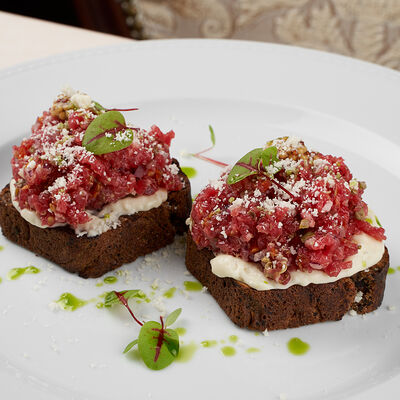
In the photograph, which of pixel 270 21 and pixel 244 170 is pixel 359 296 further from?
pixel 270 21

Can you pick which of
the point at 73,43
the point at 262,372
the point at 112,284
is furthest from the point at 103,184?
the point at 73,43

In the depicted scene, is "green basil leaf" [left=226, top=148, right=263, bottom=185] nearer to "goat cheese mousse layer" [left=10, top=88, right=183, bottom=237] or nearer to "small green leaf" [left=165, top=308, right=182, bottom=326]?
"goat cheese mousse layer" [left=10, top=88, right=183, bottom=237]

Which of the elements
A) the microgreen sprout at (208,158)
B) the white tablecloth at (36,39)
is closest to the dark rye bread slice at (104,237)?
the microgreen sprout at (208,158)

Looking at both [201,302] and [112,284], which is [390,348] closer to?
[201,302]

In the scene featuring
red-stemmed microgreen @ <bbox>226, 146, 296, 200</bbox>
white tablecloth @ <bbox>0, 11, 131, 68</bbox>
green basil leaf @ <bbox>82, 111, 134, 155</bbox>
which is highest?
green basil leaf @ <bbox>82, 111, 134, 155</bbox>

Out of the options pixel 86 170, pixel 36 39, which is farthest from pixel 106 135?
pixel 36 39

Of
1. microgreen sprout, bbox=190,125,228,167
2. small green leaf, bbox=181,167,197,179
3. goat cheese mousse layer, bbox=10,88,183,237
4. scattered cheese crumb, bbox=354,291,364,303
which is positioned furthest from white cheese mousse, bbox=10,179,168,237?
scattered cheese crumb, bbox=354,291,364,303
